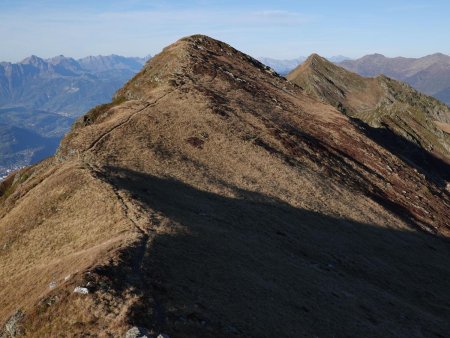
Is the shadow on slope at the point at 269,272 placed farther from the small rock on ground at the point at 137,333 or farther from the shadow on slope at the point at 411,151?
the shadow on slope at the point at 411,151

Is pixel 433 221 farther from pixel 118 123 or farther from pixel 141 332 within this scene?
pixel 141 332

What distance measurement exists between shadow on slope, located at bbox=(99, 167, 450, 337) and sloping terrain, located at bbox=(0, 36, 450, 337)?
0.54 ft

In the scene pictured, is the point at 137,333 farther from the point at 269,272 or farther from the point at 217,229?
the point at 217,229

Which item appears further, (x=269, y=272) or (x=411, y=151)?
(x=411, y=151)

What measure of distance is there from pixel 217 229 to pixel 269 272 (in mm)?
7420

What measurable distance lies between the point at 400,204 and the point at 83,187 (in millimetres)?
55772

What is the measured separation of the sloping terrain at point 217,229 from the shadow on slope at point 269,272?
16cm

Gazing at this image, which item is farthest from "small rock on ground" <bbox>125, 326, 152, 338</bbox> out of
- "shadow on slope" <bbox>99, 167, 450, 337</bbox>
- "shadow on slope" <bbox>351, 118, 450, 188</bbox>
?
"shadow on slope" <bbox>351, 118, 450, 188</bbox>

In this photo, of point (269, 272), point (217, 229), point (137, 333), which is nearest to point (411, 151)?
point (217, 229)

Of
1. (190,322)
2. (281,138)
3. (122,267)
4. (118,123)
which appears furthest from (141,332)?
(281,138)

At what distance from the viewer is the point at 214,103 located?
3135 inches

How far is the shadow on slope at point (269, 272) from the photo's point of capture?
83.2 ft

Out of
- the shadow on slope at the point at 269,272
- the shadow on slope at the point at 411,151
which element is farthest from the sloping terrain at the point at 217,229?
the shadow on slope at the point at 411,151

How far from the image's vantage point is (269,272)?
34688 mm
